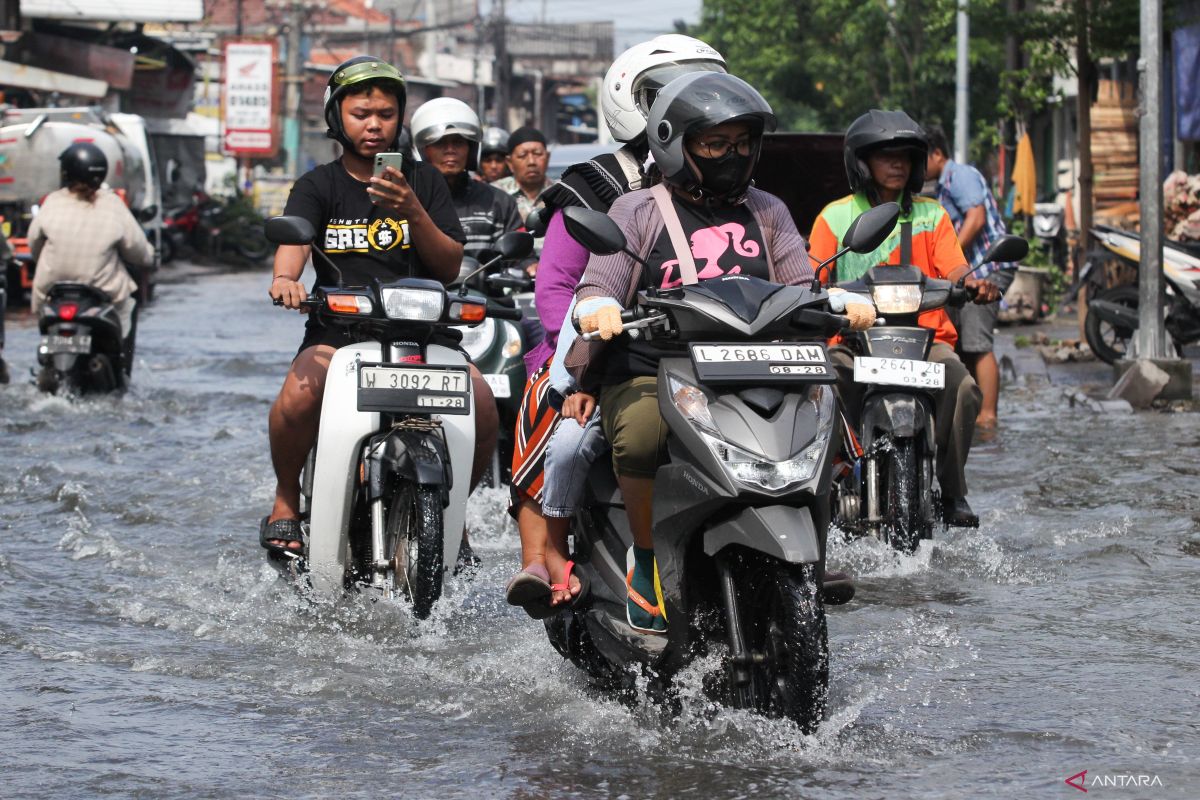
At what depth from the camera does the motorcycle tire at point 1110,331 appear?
14156mm

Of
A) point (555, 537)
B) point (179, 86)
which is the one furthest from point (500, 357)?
point (179, 86)

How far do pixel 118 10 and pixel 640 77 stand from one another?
32075 mm

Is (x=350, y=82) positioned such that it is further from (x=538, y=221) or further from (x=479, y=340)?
(x=479, y=340)

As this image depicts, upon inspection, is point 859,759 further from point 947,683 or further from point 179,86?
point 179,86

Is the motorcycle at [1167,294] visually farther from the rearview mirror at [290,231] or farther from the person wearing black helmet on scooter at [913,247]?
the rearview mirror at [290,231]

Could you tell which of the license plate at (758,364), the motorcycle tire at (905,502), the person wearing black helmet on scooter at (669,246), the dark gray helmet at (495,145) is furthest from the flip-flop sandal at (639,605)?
the dark gray helmet at (495,145)

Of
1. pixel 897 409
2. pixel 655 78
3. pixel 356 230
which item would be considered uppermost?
pixel 655 78

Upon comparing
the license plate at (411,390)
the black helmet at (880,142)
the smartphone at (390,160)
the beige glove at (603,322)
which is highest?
the black helmet at (880,142)

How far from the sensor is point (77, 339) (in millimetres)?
12086

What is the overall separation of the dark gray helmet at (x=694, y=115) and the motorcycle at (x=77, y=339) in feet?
26.3

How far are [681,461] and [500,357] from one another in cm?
415

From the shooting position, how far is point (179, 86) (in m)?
43.5

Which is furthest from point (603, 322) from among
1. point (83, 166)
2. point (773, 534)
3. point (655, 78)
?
point (83, 166)

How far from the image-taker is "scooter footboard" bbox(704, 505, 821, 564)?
161 inches
